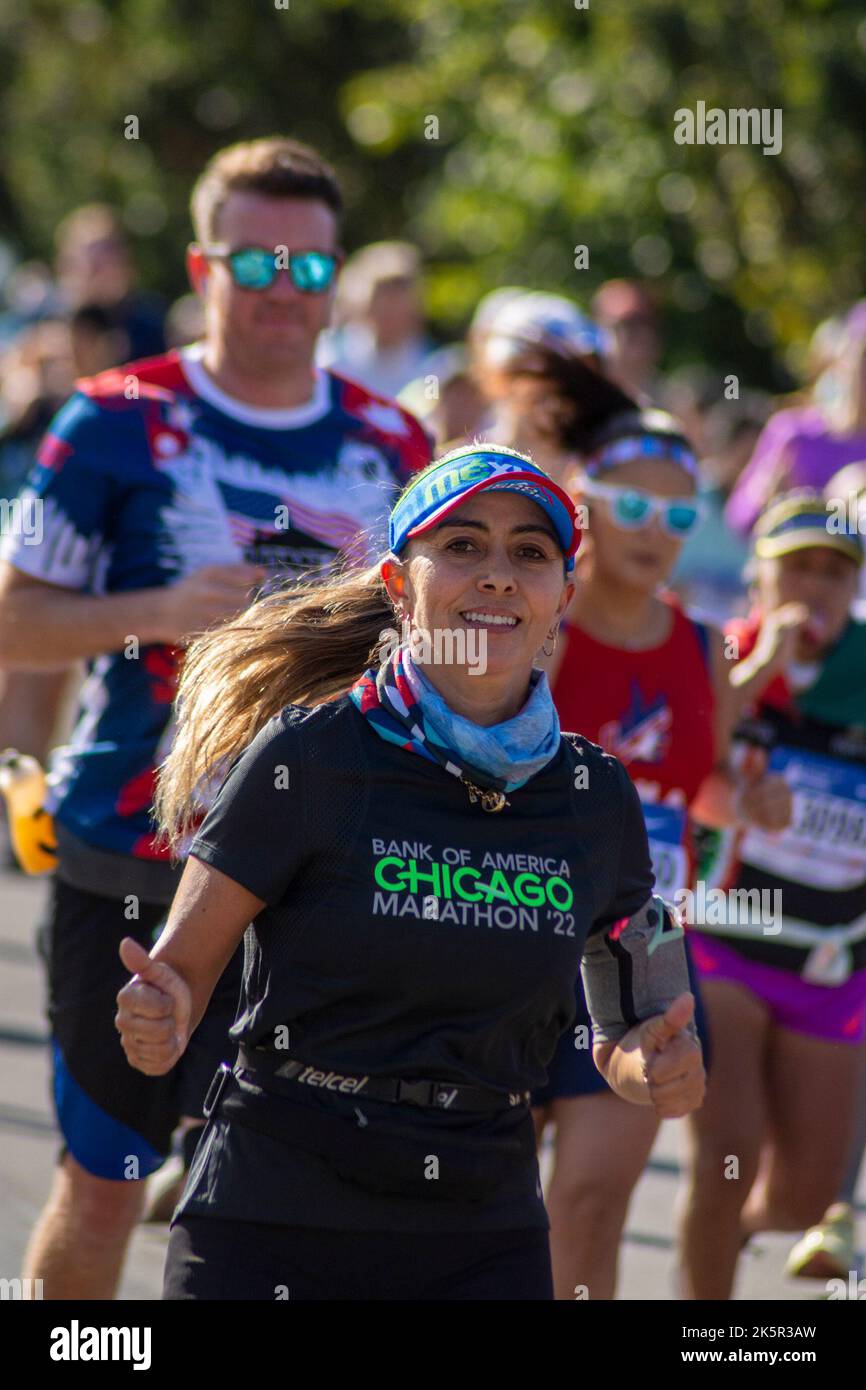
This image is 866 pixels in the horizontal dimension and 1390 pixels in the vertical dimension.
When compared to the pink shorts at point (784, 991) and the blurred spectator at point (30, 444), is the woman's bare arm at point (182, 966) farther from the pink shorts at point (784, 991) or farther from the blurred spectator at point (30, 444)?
the blurred spectator at point (30, 444)

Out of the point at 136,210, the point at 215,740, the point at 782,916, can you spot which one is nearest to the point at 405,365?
the point at 782,916

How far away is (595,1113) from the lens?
4.46m

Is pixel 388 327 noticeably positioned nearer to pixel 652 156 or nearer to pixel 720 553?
pixel 720 553

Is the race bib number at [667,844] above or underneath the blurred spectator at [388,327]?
underneath

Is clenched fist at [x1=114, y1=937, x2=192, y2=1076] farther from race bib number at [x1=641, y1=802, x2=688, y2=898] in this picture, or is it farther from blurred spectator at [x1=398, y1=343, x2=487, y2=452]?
blurred spectator at [x1=398, y1=343, x2=487, y2=452]

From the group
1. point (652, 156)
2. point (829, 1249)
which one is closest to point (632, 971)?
point (829, 1249)

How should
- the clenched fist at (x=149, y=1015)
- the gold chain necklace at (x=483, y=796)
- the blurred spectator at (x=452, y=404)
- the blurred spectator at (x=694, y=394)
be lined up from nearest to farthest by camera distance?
the clenched fist at (x=149, y=1015), the gold chain necklace at (x=483, y=796), the blurred spectator at (x=452, y=404), the blurred spectator at (x=694, y=394)

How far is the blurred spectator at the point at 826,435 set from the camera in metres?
9.08

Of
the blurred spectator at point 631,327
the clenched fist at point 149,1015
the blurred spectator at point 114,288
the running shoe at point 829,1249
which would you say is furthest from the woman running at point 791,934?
the blurred spectator at point 114,288

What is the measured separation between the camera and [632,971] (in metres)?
3.31

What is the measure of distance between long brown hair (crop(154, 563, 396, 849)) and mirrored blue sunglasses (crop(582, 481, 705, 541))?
1.48 metres

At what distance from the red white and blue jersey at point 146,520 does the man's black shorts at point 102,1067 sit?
0.16 metres

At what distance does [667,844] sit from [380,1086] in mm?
1805
